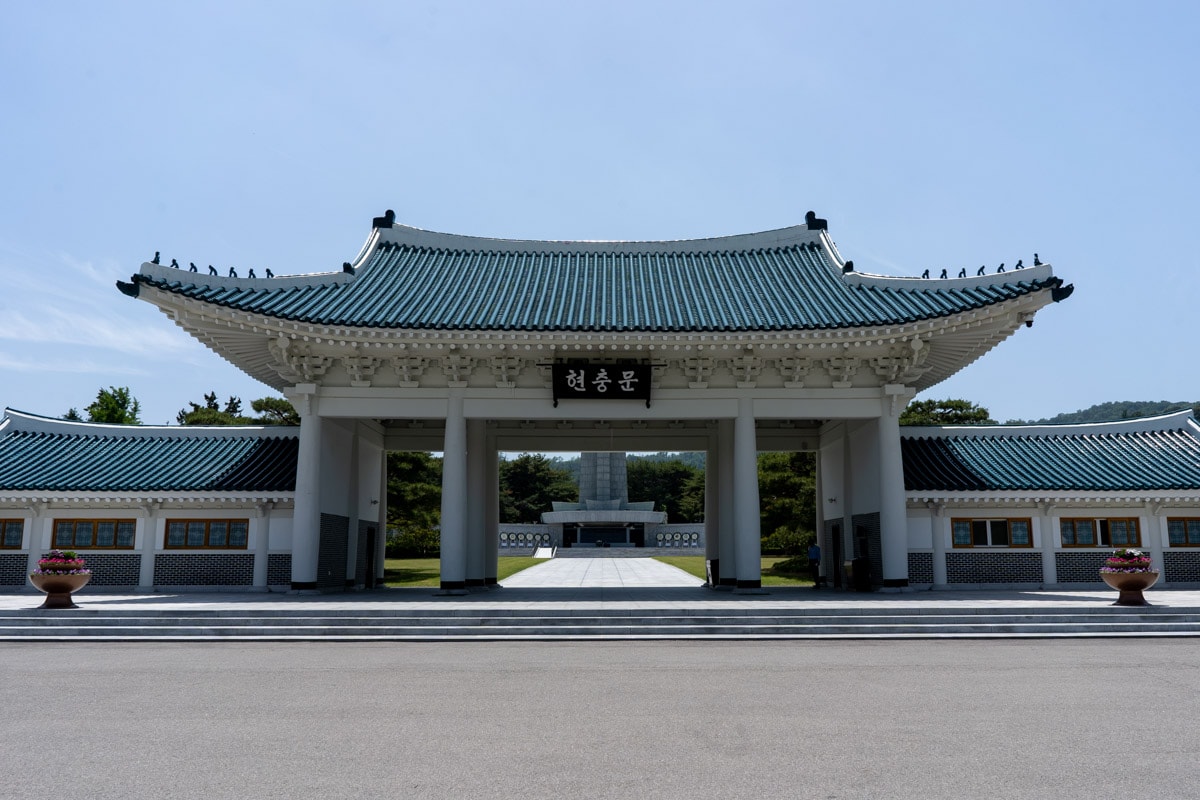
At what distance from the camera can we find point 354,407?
19.0 meters

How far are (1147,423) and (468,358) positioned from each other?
17.8 meters

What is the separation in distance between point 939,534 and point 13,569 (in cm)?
2139

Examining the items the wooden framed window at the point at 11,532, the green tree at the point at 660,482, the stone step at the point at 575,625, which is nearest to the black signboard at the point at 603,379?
the stone step at the point at 575,625

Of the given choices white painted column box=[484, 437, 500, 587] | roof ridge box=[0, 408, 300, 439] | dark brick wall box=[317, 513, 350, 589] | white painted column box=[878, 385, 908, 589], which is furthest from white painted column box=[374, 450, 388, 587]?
white painted column box=[878, 385, 908, 589]

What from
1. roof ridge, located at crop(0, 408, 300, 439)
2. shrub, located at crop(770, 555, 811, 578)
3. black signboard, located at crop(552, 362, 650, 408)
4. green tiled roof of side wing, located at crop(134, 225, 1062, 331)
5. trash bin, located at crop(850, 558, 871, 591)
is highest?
green tiled roof of side wing, located at crop(134, 225, 1062, 331)

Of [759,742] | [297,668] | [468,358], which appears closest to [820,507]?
[468,358]

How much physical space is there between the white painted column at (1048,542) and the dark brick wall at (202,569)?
59.8 ft

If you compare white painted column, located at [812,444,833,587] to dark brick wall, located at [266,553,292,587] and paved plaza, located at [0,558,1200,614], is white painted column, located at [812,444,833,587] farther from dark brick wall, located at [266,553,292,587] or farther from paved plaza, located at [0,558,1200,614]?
dark brick wall, located at [266,553,292,587]

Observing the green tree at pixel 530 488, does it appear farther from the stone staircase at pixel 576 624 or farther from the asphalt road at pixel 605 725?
the asphalt road at pixel 605 725

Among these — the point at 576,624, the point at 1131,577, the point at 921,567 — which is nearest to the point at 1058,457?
the point at 921,567

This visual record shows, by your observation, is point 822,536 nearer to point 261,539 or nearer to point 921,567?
A: point 921,567

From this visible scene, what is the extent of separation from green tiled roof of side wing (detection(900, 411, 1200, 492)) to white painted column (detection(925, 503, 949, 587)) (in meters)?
0.63

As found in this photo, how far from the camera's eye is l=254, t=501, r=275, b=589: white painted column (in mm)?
19875

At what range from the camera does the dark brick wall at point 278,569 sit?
64.8 ft
